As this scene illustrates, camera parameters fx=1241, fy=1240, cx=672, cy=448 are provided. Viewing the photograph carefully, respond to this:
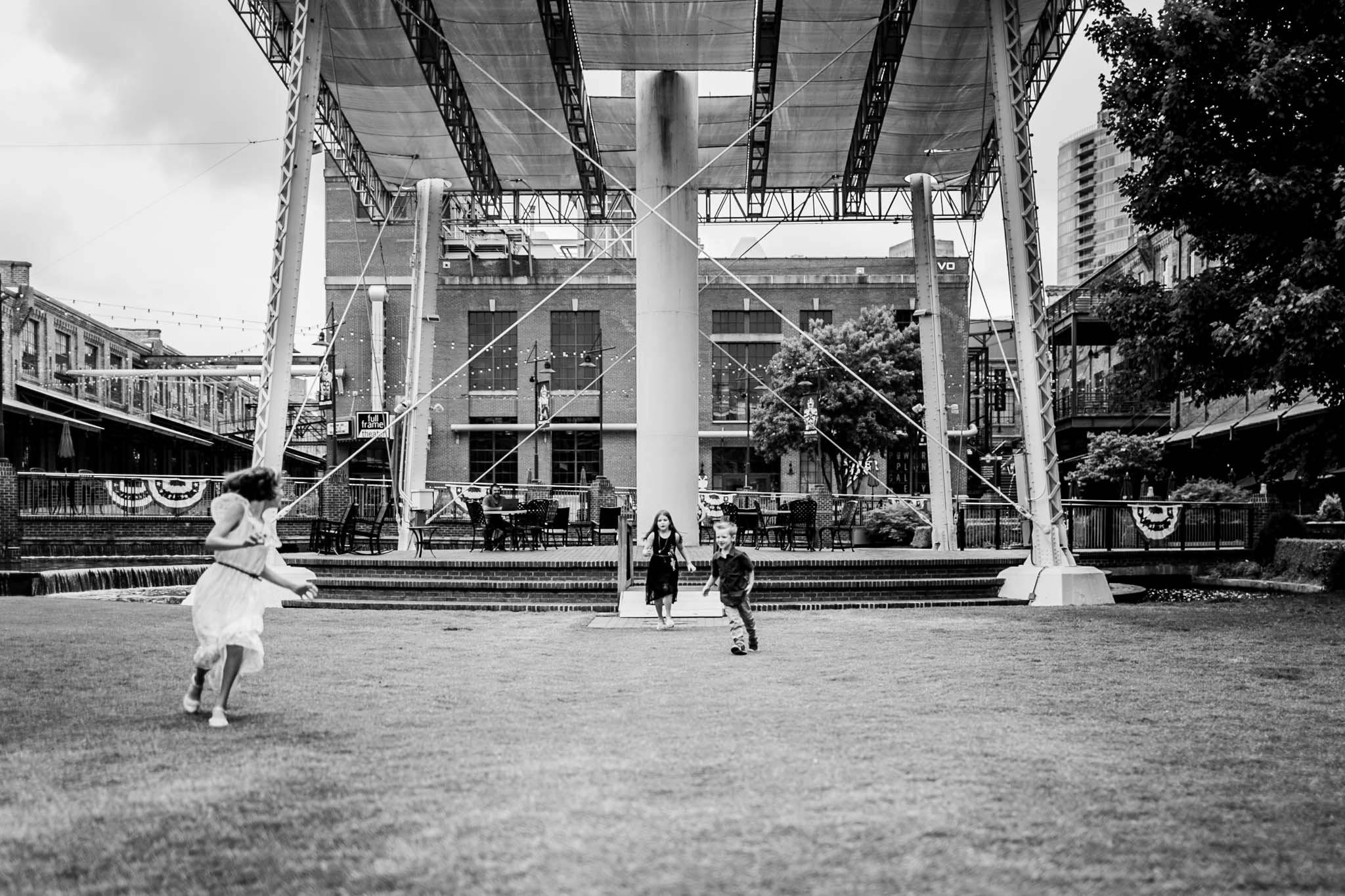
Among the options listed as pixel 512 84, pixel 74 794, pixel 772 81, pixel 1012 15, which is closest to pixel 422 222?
pixel 512 84

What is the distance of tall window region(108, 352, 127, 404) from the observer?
52.1m

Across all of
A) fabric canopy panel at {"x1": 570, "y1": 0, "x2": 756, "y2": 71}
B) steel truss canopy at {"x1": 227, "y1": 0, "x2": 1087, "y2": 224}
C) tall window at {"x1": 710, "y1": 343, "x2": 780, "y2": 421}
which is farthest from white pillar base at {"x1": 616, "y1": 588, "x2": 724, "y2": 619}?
tall window at {"x1": 710, "y1": 343, "x2": 780, "y2": 421}

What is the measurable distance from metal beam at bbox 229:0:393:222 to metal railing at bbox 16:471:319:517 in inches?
261

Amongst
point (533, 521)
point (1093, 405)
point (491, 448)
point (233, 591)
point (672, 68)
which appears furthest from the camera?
point (1093, 405)

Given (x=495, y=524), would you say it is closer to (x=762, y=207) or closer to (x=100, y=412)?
(x=762, y=207)

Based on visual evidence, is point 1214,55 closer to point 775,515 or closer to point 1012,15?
point 1012,15

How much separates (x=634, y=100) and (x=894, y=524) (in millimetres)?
10148

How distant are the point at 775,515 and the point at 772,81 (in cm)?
786

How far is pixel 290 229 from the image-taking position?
49.4 ft

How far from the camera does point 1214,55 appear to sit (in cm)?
1371

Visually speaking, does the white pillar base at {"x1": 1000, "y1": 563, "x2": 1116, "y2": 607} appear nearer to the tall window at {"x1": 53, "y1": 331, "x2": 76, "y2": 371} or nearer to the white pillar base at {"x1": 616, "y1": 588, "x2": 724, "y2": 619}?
the white pillar base at {"x1": 616, "y1": 588, "x2": 724, "y2": 619}

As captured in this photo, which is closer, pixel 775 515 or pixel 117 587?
pixel 117 587

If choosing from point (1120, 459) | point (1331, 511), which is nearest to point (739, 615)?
point (1331, 511)

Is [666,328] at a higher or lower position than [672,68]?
lower
